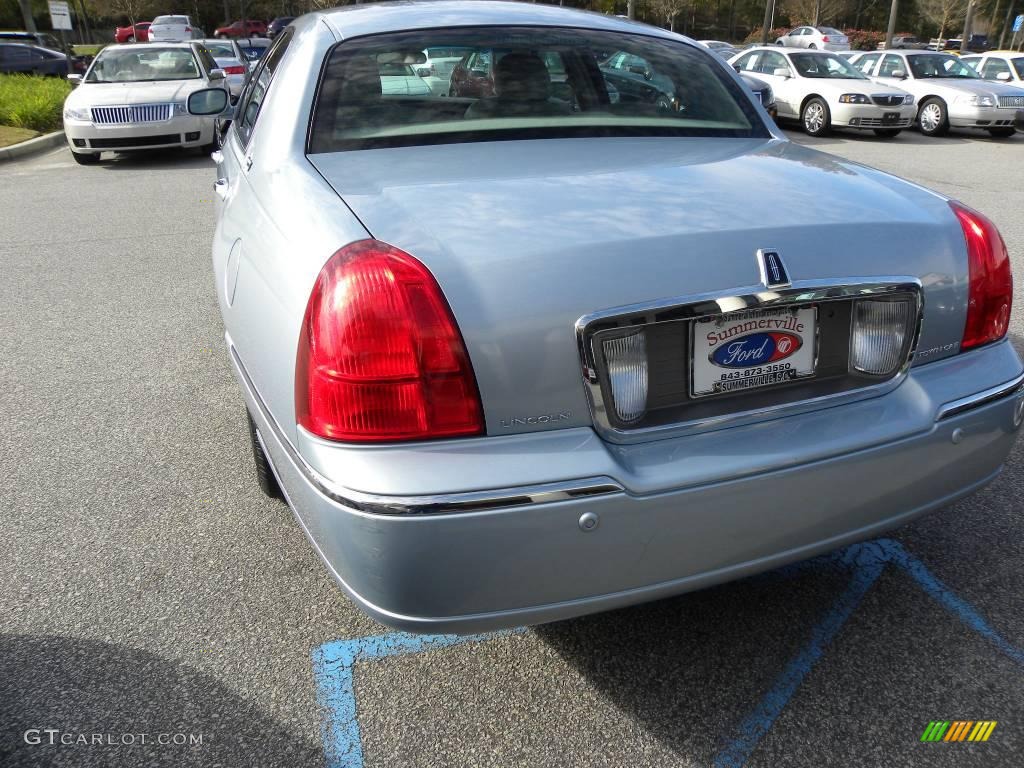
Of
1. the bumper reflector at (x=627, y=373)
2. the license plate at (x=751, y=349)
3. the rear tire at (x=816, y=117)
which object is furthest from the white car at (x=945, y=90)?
the bumper reflector at (x=627, y=373)

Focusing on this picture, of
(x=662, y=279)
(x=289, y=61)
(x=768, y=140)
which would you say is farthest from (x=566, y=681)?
(x=289, y=61)

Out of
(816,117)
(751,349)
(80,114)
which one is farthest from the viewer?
(816,117)

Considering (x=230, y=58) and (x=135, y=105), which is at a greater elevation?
(x=135, y=105)

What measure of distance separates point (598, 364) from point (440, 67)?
62.0 inches

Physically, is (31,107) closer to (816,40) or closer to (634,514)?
(634,514)

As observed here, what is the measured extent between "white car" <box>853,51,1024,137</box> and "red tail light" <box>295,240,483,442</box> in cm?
1631

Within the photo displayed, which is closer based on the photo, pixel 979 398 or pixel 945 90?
pixel 979 398

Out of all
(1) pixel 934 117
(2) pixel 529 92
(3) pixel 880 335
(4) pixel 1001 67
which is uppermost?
(2) pixel 529 92

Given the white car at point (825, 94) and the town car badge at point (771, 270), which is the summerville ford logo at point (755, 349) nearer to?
the town car badge at point (771, 270)

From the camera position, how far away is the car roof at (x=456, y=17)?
300 cm

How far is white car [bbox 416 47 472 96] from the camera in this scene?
288cm

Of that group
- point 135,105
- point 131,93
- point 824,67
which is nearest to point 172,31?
point 131,93

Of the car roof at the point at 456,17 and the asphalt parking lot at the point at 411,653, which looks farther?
the car roof at the point at 456,17

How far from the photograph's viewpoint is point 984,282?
89.6 inches
